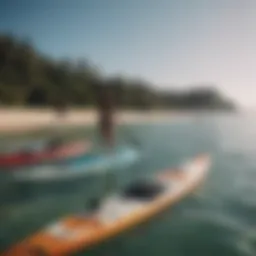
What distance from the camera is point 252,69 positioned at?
168 centimetres

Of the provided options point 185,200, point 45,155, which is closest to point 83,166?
point 45,155

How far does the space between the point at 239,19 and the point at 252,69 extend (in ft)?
0.70

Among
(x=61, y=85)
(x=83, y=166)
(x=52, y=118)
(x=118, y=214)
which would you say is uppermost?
(x=61, y=85)

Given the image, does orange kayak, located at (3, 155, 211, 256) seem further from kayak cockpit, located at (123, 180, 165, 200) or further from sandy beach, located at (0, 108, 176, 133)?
sandy beach, located at (0, 108, 176, 133)

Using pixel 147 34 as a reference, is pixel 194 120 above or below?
below

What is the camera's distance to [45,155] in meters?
1.74

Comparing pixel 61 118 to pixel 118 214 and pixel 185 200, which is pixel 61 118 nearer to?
pixel 118 214

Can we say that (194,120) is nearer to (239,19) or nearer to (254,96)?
(254,96)

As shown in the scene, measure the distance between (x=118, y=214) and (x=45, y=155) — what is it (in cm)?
40

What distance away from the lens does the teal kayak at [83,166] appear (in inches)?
67.1

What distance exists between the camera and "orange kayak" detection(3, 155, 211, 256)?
1.53m

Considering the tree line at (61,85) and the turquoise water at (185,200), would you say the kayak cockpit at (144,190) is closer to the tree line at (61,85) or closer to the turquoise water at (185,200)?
the turquoise water at (185,200)

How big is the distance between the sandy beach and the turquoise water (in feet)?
0.14

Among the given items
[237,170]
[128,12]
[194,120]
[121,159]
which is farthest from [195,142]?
[128,12]
